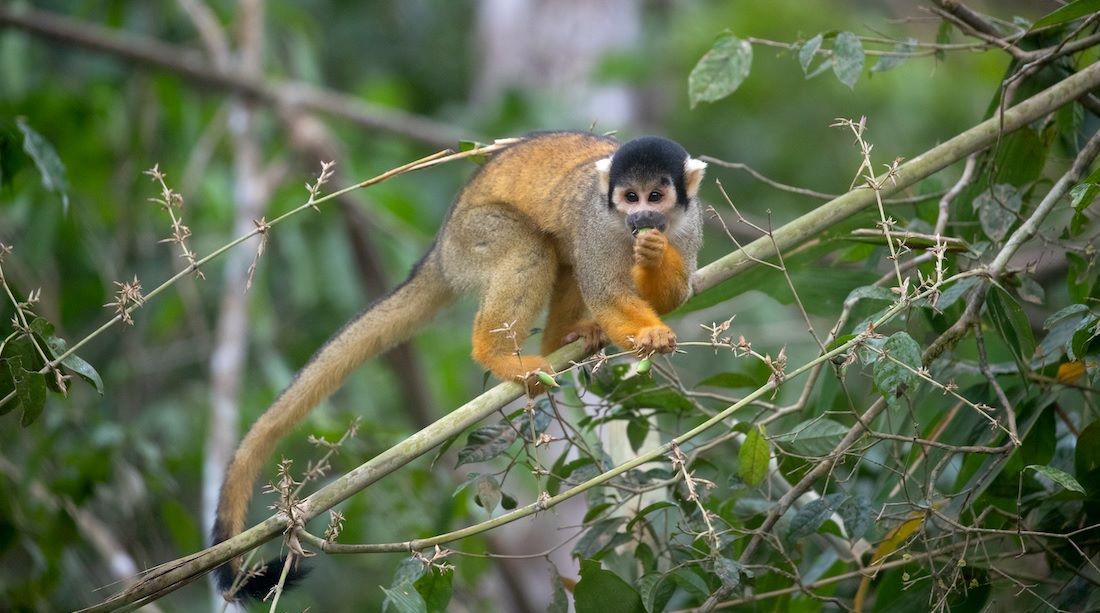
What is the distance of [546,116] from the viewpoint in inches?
277

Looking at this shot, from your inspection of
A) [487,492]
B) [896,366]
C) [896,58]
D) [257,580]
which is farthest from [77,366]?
[896,58]

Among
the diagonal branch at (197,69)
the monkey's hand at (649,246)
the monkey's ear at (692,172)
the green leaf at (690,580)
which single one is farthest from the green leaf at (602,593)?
the diagonal branch at (197,69)

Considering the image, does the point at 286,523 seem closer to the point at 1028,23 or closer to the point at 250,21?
the point at 1028,23

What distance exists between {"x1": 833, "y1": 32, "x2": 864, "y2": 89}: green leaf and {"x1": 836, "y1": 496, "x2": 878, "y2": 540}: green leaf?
3.84ft

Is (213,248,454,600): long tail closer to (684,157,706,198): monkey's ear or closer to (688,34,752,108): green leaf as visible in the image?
(684,157,706,198): monkey's ear

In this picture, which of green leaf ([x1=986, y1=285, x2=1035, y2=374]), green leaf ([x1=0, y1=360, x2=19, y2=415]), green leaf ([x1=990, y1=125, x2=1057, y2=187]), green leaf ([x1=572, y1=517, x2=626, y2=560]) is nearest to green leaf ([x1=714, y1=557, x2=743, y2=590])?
green leaf ([x1=572, y1=517, x2=626, y2=560])

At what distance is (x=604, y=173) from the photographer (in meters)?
3.33

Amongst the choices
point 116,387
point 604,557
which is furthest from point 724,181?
point 604,557

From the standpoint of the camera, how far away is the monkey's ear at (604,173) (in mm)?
3309

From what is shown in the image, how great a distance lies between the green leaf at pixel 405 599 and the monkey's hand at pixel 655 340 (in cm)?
99

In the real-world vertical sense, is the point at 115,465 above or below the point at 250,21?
below

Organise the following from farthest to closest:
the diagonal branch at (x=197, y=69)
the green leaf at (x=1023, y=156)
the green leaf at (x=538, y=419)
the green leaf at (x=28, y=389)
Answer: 1. the diagonal branch at (x=197, y=69)
2. the green leaf at (x=1023, y=156)
3. the green leaf at (x=538, y=419)
4. the green leaf at (x=28, y=389)

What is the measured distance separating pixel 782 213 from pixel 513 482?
3529 millimetres

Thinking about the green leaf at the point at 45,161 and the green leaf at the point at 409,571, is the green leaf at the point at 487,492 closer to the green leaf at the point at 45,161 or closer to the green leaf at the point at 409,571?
the green leaf at the point at 409,571
